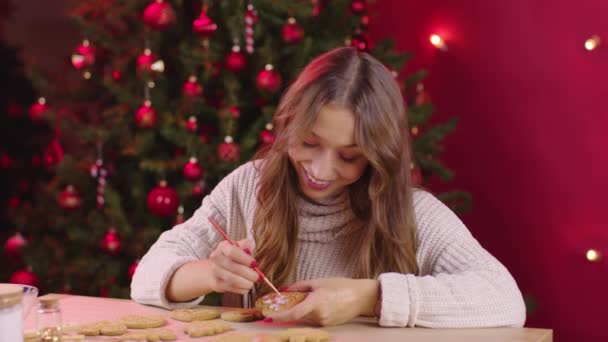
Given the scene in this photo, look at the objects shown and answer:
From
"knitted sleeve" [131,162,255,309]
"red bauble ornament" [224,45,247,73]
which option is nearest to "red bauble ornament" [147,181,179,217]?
"red bauble ornament" [224,45,247,73]

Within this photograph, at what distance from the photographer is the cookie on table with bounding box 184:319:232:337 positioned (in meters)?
1.52

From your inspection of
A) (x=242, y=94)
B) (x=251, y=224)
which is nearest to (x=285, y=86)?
(x=242, y=94)

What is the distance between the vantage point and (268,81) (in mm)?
2742

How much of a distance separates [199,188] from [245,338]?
1459mm

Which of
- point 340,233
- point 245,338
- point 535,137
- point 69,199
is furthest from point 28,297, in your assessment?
point 535,137

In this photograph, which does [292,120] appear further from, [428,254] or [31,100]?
[31,100]

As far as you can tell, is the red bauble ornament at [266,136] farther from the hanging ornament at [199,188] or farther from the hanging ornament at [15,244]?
the hanging ornament at [15,244]

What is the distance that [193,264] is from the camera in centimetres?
174

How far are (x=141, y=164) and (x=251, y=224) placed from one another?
968 mm

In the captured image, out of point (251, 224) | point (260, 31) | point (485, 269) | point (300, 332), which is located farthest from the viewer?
point (260, 31)

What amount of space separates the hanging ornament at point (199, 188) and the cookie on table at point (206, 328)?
1.32 meters

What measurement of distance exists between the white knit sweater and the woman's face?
18 cm

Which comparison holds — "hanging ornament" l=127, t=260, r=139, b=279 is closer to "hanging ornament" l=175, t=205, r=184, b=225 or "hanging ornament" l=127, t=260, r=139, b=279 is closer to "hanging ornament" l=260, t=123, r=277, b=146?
"hanging ornament" l=175, t=205, r=184, b=225

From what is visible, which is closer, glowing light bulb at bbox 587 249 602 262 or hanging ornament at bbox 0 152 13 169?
glowing light bulb at bbox 587 249 602 262
